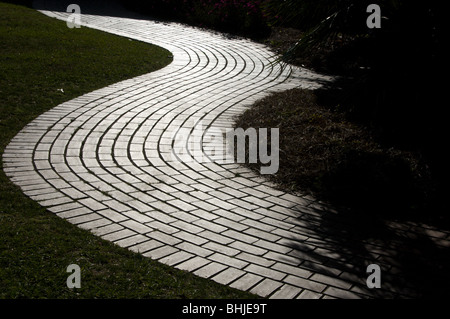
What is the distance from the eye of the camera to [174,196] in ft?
16.6

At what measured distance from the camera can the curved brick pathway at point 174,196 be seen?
3.93 metres


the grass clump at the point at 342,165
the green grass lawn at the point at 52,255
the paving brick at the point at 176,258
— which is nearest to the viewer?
the green grass lawn at the point at 52,255

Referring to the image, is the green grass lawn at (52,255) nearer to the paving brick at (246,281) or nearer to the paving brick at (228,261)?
the paving brick at (246,281)

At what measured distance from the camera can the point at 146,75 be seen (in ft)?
31.2

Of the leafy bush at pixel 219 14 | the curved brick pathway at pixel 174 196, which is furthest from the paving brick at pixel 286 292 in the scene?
the leafy bush at pixel 219 14

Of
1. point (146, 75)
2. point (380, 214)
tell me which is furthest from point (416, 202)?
point (146, 75)

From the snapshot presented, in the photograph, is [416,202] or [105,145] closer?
[416,202]

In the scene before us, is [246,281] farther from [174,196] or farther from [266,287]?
[174,196]

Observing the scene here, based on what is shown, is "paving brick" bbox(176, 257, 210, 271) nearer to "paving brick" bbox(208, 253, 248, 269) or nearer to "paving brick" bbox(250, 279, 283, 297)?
"paving brick" bbox(208, 253, 248, 269)

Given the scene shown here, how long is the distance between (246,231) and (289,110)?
3.15 meters

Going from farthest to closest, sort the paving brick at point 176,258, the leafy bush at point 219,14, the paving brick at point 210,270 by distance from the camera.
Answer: the leafy bush at point 219,14 < the paving brick at point 176,258 < the paving brick at point 210,270

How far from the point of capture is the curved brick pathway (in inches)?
155
